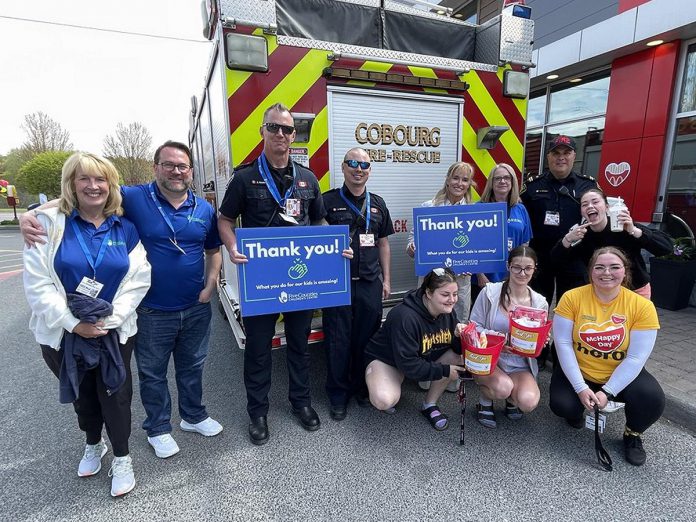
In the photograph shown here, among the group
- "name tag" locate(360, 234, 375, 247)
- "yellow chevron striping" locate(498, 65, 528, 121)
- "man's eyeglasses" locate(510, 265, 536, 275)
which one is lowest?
"man's eyeglasses" locate(510, 265, 536, 275)

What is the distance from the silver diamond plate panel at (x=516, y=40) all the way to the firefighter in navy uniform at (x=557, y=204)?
2.84ft

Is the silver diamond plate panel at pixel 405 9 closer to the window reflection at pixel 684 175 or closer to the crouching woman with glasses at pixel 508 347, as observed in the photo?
the crouching woman with glasses at pixel 508 347

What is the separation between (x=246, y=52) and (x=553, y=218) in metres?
2.51

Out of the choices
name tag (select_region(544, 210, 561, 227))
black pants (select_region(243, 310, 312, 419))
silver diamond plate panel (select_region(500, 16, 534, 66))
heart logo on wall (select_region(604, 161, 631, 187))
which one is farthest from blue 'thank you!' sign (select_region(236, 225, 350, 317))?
heart logo on wall (select_region(604, 161, 631, 187))

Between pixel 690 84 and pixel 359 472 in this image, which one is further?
pixel 690 84

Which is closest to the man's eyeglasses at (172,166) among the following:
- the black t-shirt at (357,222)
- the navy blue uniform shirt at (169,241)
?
the navy blue uniform shirt at (169,241)

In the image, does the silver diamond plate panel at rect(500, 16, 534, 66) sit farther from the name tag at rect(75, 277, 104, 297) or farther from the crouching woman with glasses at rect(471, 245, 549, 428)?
the name tag at rect(75, 277, 104, 297)

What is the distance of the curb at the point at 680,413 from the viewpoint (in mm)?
2637

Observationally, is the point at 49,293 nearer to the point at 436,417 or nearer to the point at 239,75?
the point at 239,75

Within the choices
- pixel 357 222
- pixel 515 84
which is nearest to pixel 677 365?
pixel 515 84

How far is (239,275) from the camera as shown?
2.30 meters

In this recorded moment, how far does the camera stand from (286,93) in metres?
2.71

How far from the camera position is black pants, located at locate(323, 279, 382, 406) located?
8.93 feet

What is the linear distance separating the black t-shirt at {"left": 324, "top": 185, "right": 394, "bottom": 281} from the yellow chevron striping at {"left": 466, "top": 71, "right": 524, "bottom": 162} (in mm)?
1400
